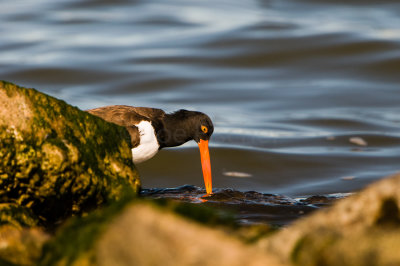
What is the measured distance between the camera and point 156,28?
52.1 feet

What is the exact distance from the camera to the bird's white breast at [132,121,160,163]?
6273 millimetres

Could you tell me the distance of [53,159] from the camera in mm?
3896

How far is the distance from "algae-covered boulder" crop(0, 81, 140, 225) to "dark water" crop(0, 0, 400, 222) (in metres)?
3.31

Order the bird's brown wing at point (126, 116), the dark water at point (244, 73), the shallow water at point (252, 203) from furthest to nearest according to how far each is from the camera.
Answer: the dark water at point (244, 73), the bird's brown wing at point (126, 116), the shallow water at point (252, 203)

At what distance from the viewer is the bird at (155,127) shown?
6.22 m

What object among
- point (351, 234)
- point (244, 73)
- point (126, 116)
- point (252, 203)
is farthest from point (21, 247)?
point (244, 73)

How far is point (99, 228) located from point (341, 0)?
667 inches

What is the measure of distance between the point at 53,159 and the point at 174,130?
122 inches

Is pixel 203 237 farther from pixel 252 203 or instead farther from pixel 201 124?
pixel 201 124

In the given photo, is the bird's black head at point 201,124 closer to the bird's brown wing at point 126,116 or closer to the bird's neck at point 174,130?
the bird's neck at point 174,130

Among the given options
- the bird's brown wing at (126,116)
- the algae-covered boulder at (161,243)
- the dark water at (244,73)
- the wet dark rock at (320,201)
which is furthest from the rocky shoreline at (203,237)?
the dark water at (244,73)

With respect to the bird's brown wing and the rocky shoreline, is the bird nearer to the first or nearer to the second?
the bird's brown wing

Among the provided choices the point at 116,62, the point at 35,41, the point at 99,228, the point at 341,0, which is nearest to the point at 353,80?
the point at 116,62

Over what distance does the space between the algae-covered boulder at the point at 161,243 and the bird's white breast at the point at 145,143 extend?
3998 mm
